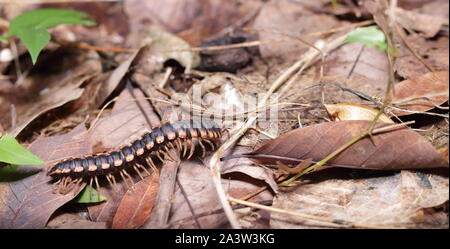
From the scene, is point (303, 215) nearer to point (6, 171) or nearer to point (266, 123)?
point (266, 123)

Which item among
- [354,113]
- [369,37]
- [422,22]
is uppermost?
[369,37]

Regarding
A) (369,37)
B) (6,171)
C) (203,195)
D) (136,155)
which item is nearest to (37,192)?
(6,171)

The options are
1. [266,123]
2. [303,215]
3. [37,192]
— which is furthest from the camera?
[266,123]

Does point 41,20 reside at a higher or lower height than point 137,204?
higher

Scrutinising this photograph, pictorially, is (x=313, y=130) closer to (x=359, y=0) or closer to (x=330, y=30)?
(x=330, y=30)

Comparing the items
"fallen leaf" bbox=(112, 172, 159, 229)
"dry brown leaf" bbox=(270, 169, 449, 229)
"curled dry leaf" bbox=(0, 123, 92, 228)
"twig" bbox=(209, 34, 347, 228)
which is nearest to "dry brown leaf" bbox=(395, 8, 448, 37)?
"twig" bbox=(209, 34, 347, 228)

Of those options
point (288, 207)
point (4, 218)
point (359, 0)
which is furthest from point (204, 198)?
point (359, 0)

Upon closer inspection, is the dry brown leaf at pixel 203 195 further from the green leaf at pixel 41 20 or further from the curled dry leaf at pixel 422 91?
the green leaf at pixel 41 20
